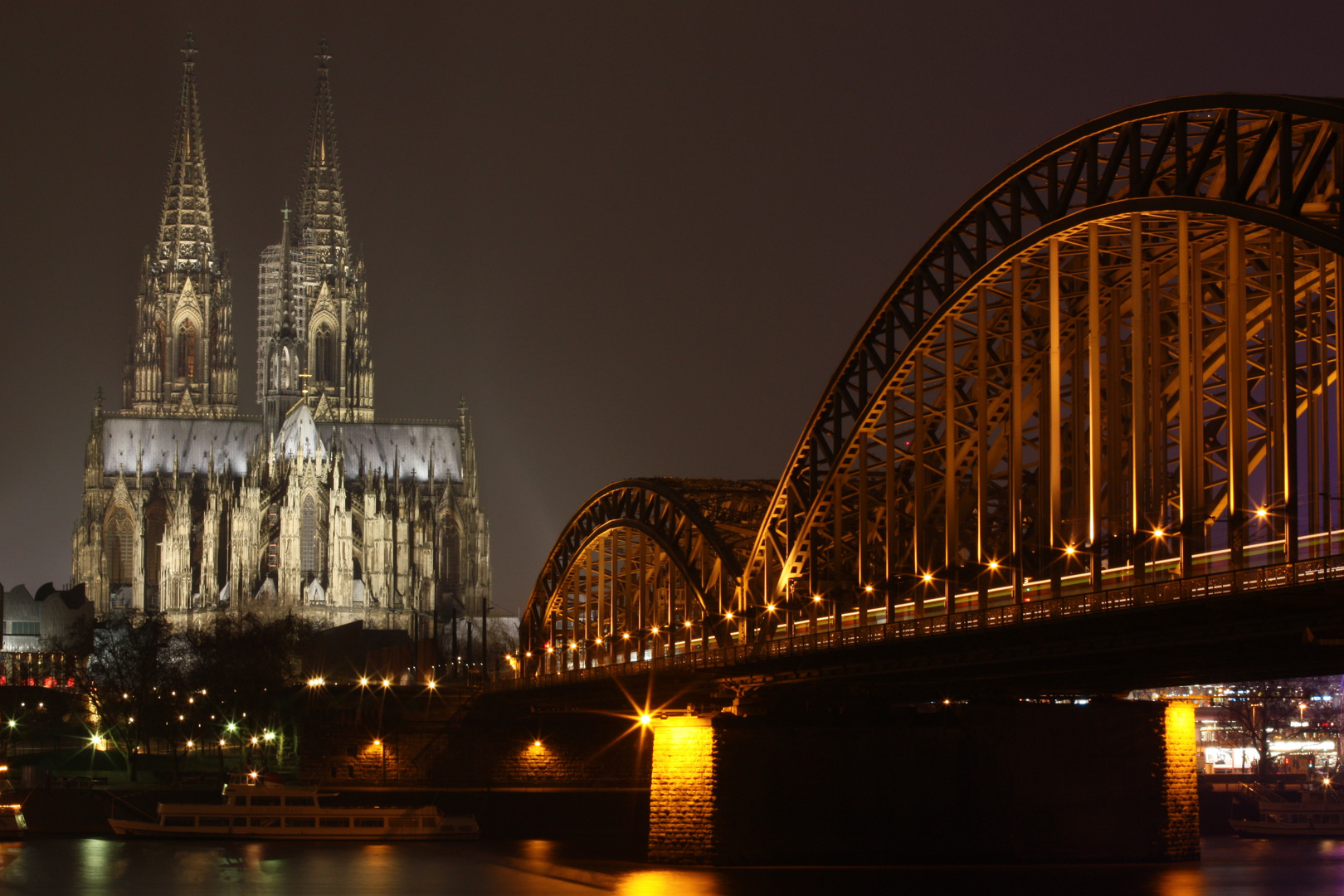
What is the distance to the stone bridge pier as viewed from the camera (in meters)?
59.2

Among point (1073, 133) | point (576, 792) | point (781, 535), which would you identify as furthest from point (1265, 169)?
point (576, 792)

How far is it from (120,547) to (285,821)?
10780 cm

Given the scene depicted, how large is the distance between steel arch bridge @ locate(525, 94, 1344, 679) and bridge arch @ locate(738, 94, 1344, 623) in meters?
0.08

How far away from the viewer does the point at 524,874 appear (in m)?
66.5

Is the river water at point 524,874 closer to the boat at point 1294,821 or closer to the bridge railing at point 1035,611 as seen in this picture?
the boat at point 1294,821

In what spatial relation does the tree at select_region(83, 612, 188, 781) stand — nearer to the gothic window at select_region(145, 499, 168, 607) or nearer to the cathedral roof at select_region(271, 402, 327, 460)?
the gothic window at select_region(145, 499, 168, 607)

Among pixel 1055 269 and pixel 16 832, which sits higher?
pixel 1055 269

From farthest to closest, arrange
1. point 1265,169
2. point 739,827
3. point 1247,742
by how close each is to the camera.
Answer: point 1247,742
point 739,827
point 1265,169

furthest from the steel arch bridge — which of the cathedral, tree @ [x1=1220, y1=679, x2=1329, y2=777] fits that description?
the cathedral

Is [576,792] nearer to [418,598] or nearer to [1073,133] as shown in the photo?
[1073,133]

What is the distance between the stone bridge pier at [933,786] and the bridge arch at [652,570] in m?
9.24

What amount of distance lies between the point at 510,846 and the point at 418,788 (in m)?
10.8

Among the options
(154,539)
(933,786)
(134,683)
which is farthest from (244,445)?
(933,786)

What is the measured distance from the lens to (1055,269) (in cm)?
4872
